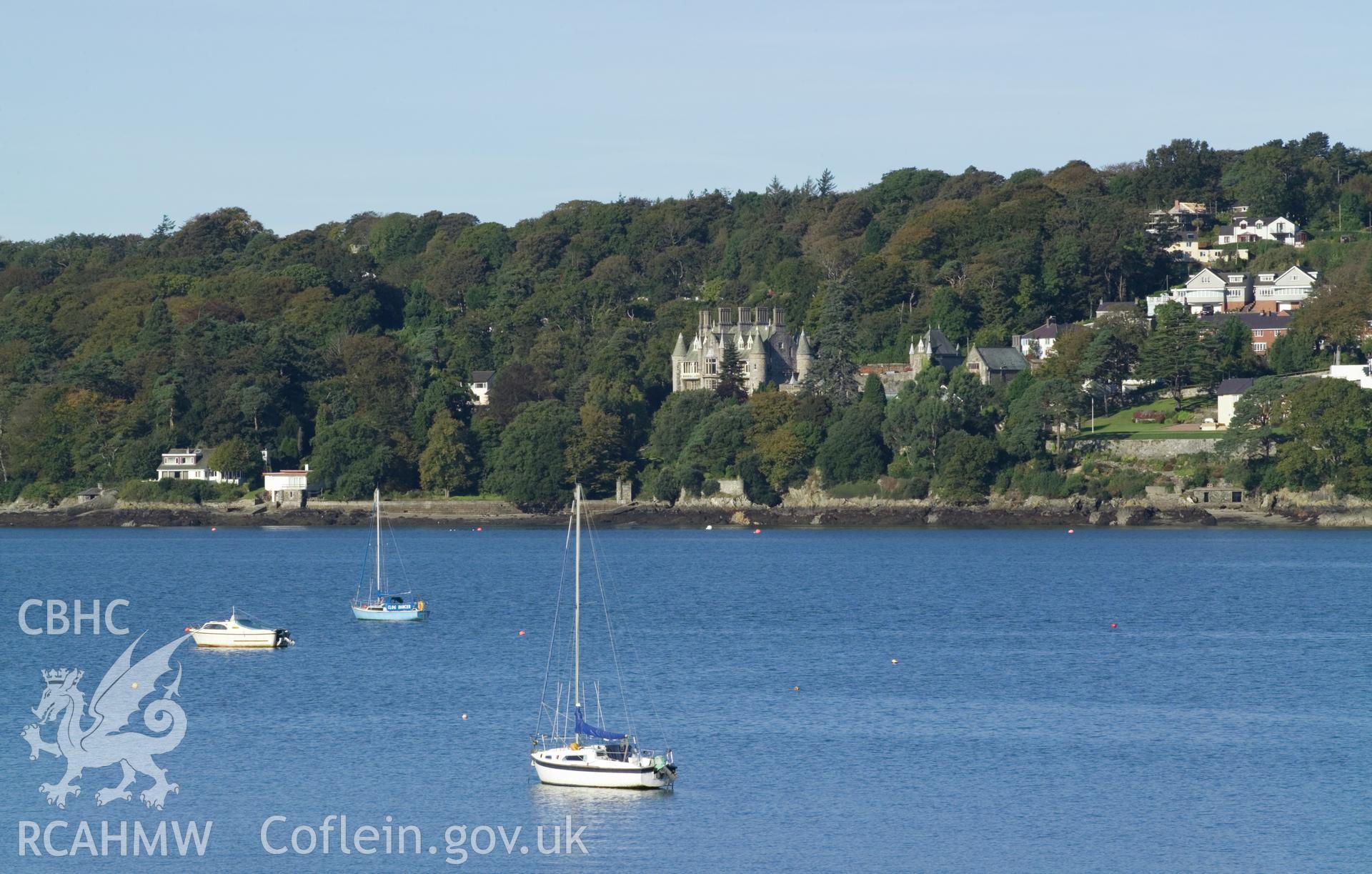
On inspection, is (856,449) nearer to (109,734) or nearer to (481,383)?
(481,383)

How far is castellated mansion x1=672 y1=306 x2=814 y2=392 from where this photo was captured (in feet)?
336

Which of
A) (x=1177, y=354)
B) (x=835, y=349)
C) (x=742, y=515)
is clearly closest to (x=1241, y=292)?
(x=1177, y=354)

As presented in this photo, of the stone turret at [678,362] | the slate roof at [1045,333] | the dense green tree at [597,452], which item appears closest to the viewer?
the dense green tree at [597,452]

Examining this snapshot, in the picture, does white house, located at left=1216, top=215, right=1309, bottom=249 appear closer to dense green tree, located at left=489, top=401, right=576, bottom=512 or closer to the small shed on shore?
the small shed on shore

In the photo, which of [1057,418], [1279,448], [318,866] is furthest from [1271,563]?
[318,866]

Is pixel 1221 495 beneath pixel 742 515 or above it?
above

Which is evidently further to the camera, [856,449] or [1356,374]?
[856,449]

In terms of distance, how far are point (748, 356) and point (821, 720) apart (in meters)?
73.0

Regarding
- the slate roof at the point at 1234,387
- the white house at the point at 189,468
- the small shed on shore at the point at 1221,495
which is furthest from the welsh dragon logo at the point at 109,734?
the white house at the point at 189,468

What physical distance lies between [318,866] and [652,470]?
70251mm

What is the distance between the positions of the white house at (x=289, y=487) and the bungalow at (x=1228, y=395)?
156ft

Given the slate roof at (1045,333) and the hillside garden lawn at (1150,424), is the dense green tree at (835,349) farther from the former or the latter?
the hillside garden lawn at (1150,424)

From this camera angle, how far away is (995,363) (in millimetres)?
93938

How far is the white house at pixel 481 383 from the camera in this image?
11281cm
